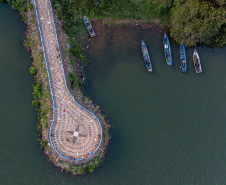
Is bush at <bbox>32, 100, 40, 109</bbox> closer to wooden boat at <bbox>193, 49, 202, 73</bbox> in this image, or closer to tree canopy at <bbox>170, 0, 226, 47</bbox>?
tree canopy at <bbox>170, 0, 226, 47</bbox>

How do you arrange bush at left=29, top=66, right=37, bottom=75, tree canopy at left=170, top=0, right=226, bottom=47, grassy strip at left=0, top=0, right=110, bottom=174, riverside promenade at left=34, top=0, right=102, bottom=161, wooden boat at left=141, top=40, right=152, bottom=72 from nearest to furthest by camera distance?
tree canopy at left=170, top=0, right=226, bottom=47, grassy strip at left=0, top=0, right=110, bottom=174, riverside promenade at left=34, top=0, right=102, bottom=161, bush at left=29, top=66, right=37, bottom=75, wooden boat at left=141, top=40, right=152, bottom=72

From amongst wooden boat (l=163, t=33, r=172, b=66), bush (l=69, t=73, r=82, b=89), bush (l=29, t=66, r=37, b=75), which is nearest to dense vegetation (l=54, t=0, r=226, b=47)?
wooden boat (l=163, t=33, r=172, b=66)

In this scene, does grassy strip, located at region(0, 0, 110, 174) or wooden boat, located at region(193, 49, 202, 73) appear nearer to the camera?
grassy strip, located at region(0, 0, 110, 174)

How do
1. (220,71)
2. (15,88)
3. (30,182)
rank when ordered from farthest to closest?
(220,71)
(15,88)
(30,182)

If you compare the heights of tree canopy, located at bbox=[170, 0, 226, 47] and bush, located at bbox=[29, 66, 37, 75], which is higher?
tree canopy, located at bbox=[170, 0, 226, 47]

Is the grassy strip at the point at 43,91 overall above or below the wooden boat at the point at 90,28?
below

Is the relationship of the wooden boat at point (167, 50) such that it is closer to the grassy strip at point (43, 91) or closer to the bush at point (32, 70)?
the grassy strip at point (43, 91)

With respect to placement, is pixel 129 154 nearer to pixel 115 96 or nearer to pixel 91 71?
pixel 115 96

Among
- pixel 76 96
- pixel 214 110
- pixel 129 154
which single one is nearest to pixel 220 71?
pixel 214 110

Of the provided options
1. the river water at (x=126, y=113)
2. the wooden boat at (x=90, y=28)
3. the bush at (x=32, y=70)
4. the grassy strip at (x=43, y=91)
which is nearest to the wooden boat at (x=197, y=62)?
the river water at (x=126, y=113)
